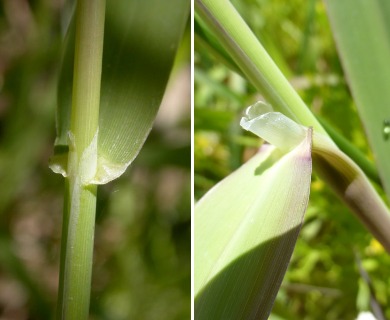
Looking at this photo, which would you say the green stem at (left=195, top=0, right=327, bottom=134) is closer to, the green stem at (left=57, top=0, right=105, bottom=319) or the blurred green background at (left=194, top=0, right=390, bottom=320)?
the green stem at (left=57, top=0, right=105, bottom=319)

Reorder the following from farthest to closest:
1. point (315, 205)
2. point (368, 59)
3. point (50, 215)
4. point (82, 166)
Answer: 1. point (50, 215)
2. point (315, 205)
3. point (368, 59)
4. point (82, 166)

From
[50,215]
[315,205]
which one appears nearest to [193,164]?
[315,205]

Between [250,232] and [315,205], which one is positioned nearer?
[250,232]

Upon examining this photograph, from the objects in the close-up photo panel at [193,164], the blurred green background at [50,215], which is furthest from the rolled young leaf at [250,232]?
the blurred green background at [50,215]

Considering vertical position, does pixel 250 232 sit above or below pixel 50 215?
below

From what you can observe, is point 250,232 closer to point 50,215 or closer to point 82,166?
point 82,166

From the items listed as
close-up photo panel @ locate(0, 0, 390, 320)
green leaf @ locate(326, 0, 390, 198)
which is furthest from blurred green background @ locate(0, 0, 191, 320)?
green leaf @ locate(326, 0, 390, 198)

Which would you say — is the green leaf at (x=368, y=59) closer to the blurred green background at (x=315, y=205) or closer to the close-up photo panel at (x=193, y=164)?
the close-up photo panel at (x=193, y=164)

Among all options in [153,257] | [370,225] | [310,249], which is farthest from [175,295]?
[370,225]

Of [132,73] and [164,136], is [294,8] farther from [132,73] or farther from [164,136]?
[132,73]
